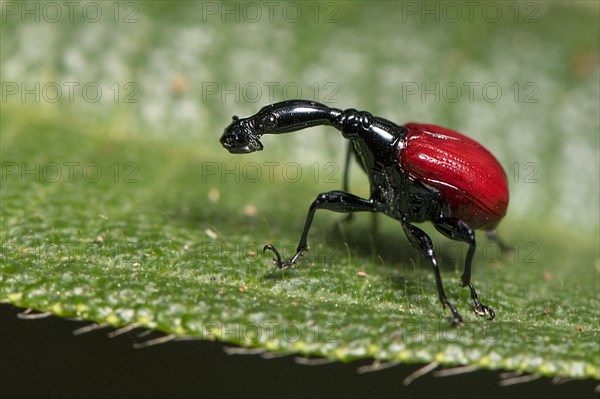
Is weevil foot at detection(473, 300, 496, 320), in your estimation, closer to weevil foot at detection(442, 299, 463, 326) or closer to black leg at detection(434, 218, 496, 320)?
black leg at detection(434, 218, 496, 320)

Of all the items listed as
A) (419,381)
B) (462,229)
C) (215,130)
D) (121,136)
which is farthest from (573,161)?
(121,136)

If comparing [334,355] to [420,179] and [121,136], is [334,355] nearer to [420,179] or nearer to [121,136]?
[420,179]

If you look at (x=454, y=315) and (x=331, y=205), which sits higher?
(x=331, y=205)

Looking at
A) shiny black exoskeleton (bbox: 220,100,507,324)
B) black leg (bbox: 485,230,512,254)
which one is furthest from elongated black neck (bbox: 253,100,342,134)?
black leg (bbox: 485,230,512,254)
